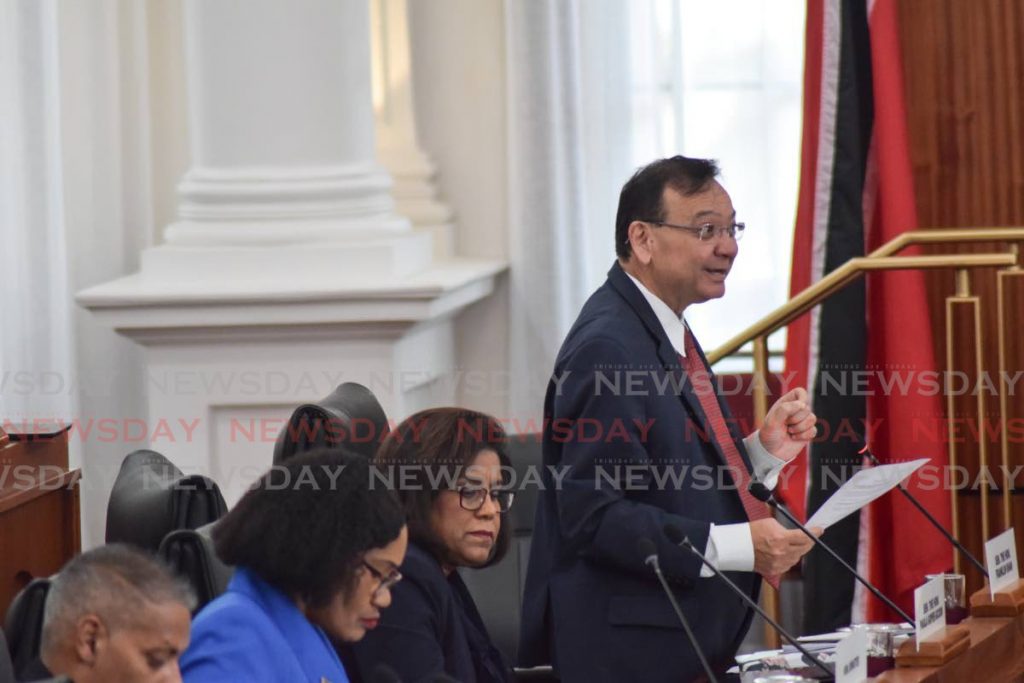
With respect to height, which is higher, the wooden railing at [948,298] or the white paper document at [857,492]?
the wooden railing at [948,298]

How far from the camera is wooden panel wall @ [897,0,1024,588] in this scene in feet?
15.9

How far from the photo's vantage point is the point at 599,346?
2.88 meters

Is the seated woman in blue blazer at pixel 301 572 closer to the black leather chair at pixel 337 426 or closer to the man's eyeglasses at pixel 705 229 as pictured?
the black leather chair at pixel 337 426

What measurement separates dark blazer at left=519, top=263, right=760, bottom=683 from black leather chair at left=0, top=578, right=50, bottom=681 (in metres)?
0.96

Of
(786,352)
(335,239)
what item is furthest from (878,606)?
(335,239)

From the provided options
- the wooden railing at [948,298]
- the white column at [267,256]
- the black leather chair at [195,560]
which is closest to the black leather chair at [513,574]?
the white column at [267,256]

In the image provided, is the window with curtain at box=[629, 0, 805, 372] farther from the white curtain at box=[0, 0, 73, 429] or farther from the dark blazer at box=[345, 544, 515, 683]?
the dark blazer at box=[345, 544, 515, 683]

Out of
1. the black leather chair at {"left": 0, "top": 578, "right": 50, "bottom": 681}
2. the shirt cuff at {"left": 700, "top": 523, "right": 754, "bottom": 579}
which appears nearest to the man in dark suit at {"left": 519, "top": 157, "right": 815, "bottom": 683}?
the shirt cuff at {"left": 700, "top": 523, "right": 754, "bottom": 579}

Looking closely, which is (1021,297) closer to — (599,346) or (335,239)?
(335,239)

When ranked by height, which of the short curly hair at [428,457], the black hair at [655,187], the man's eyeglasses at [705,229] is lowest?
the short curly hair at [428,457]

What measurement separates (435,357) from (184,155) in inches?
40.9

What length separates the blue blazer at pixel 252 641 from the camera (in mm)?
2020

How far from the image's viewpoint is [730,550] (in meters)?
2.81

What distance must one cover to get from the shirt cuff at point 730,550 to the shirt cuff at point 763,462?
14.0 inches
